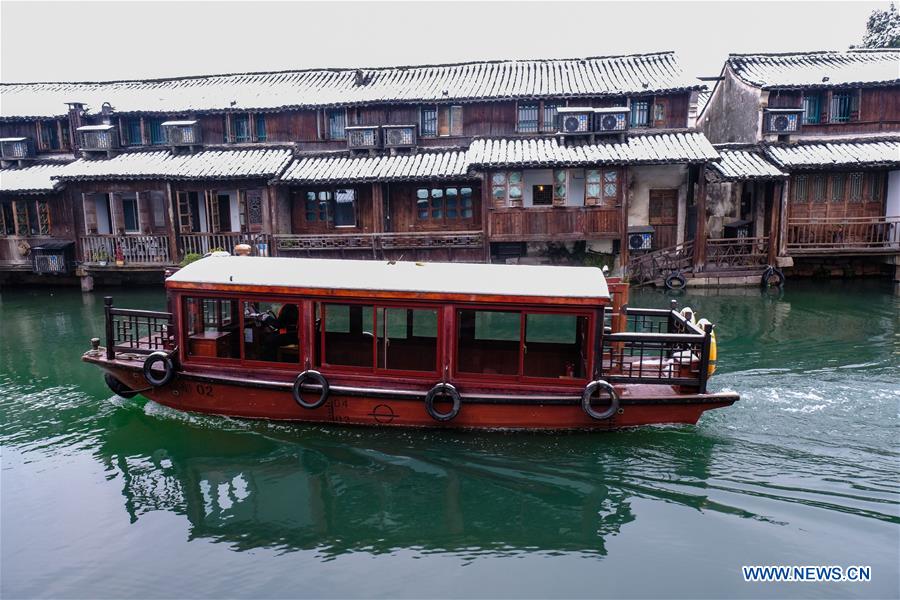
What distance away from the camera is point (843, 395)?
10406 mm

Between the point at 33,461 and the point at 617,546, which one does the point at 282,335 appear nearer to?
the point at 33,461

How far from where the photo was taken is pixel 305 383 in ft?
30.6

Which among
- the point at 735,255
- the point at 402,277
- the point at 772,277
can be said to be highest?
the point at 402,277

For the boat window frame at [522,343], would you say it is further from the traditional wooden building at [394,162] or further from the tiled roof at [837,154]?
the tiled roof at [837,154]

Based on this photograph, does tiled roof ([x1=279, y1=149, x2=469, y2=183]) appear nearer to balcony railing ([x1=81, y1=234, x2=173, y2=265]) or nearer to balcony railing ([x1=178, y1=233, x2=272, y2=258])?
balcony railing ([x1=178, y1=233, x2=272, y2=258])

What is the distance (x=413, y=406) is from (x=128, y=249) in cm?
1784

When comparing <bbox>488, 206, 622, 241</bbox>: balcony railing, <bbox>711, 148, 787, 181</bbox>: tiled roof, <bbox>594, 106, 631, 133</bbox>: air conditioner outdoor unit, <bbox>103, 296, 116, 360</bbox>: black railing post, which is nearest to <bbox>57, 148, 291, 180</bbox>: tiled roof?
<bbox>488, 206, 622, 241</bbox>: balcony railing

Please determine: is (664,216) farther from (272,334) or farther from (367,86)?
(272,334)

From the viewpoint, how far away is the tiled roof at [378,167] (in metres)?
21.7

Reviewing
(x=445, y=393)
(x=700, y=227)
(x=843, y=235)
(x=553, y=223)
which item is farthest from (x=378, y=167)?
(x=843, y=235)

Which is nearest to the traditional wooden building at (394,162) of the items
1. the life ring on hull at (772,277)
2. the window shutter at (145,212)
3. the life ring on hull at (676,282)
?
the window shutter at (145,212)

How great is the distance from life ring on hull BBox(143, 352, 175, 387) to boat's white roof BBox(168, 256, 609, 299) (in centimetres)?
120

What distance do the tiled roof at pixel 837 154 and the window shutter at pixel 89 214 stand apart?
79.9 feet

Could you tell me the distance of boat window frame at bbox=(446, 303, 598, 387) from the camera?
8.55 m
